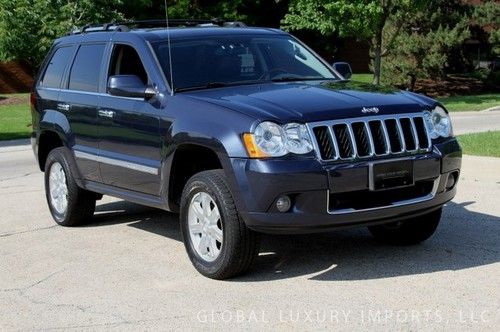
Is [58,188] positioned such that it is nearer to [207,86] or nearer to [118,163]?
[118,163]

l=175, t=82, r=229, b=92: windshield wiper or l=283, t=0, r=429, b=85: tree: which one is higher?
l=175, t=82, r=229, b=92: windshield wiper

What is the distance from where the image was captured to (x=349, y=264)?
6.59 metres

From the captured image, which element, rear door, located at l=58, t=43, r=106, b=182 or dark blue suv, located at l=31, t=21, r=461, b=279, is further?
rear door, located at l=58, t=43, r=106, b=182

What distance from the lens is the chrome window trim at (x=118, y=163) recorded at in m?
6.94

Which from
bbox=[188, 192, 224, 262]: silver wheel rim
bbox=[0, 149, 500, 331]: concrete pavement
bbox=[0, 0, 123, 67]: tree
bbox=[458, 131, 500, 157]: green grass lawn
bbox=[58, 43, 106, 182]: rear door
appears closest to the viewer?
Result: bbox=[0, 149, 500, 331]: concrete pavement

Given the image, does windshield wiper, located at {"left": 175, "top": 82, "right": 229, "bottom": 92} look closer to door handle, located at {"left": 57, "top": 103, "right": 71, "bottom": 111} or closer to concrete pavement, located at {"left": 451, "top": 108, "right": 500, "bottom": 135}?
door handle, located at {"left": 57, "top": 103, "right": 71, "bottom": 111}

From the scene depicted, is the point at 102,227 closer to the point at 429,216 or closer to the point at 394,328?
the point at 429,216

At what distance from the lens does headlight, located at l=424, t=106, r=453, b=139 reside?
649 cm

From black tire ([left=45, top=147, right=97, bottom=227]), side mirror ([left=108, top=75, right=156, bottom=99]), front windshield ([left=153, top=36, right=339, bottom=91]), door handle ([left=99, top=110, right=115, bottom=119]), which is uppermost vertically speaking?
front windshield ([left=153, top=36, right=339, bottom=91])

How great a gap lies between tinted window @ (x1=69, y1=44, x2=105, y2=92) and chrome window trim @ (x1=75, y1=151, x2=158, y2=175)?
62 centimetres

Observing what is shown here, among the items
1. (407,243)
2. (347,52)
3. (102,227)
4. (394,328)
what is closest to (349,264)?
(407,243)

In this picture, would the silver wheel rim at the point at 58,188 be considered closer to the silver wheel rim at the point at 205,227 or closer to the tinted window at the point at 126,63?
the tinted window at the point at 126,63

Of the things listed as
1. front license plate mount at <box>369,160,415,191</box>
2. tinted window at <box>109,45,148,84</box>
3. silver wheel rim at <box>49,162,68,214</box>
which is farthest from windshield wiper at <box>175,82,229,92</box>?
silver wheel rim at <box>49,162,68,214</box>

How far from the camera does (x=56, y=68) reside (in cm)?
891
